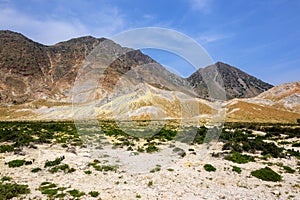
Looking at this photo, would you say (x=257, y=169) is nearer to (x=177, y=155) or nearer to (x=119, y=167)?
(x=177, y=155)

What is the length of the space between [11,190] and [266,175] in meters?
14.5

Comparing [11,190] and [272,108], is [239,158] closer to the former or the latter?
[11,190]

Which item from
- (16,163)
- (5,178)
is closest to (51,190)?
(5,178)

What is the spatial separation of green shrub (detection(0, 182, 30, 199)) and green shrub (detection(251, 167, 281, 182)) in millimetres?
13294

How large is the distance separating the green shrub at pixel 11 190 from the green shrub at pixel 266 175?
523 inches

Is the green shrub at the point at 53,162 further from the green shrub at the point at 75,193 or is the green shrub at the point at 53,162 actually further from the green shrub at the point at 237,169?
the green shrub at the point at 237,169

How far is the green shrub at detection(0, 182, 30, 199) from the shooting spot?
42.1 ft

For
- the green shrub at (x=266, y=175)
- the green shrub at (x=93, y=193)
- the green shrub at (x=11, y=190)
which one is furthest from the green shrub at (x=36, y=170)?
the green shrub at (x=266, y=175)

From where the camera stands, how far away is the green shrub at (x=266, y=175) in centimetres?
1633

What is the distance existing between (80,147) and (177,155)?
1002cm

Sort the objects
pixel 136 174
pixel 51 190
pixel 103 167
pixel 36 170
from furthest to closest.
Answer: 1. pixel 103 167
2. pixel 36 170
3. pixel 136 174
4. pixel 51 190

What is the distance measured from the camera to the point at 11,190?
13492 mm

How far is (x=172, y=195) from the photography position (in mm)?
13695

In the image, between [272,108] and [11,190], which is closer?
[11,190]
